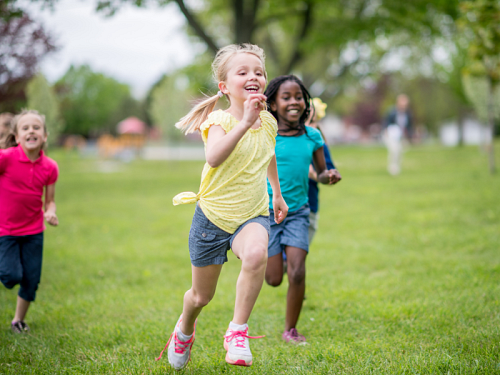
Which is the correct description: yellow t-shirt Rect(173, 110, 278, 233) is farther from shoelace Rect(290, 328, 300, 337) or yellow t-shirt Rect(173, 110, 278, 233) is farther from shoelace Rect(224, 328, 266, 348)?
shoelace Rect(290, 328, 300, 337)

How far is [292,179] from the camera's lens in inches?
153

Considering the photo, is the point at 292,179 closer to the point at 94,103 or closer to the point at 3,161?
the point at 3,161

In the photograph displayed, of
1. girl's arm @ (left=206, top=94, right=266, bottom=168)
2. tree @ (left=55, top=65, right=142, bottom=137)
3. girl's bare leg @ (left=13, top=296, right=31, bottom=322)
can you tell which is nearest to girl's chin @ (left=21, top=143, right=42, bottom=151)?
girl's bare leg @ (left=13, top=296, right=31, bottom=322)

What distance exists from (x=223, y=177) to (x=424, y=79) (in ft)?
136

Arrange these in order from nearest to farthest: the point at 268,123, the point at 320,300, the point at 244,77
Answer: the point at 244,77
the point at 268,123
the point at 320,300

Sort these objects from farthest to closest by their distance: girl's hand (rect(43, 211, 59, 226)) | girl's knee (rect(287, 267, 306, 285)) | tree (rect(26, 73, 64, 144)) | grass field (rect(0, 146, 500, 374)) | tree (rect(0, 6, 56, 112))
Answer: tree (rect(26, 73, 64, 144)), tree (rect(0, 6, 56, 112)), girl's hand (rect(43, 211, 59, 226)), girl's knee (rect(287, 267, 306, 285)), grass field (rect(0, 146, 500, 374))

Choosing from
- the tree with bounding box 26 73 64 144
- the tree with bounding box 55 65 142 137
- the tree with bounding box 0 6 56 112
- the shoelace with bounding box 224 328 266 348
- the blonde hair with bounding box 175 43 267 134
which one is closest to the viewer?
the shoelace with bounding box 224 328 266 348

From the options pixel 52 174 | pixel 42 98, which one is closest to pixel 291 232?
pixel 52 174

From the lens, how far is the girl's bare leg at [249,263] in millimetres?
2756

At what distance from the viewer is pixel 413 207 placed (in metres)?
9.38

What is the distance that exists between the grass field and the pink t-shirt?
0.92 metres

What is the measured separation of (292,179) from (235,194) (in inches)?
43.4

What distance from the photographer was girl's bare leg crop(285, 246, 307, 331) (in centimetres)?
378

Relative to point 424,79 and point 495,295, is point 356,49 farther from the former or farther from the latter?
point 495,295
